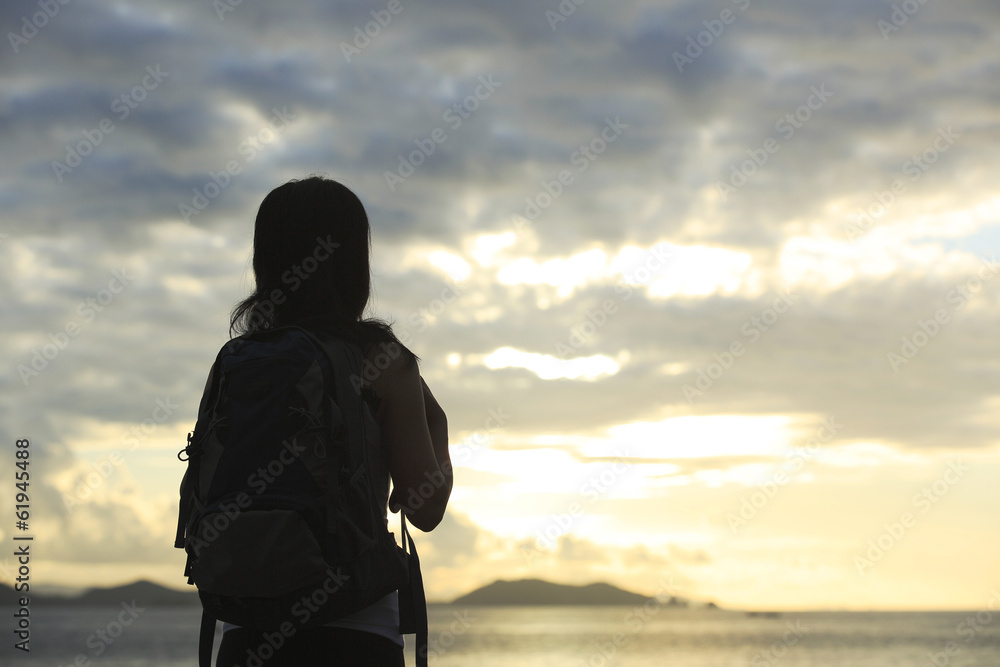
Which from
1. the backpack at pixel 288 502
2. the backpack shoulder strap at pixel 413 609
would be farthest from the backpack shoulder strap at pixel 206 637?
the backpack shoulder strap at pixel 413 609

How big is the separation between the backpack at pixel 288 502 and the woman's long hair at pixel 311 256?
0.18m

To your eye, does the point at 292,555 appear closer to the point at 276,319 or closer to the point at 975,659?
the point at 276,319

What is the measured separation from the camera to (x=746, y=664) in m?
66.6

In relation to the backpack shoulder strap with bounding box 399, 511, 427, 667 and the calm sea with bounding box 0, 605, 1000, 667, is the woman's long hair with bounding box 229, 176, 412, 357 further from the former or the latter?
the calm sea with bounding box 0, 605, 1000, 667

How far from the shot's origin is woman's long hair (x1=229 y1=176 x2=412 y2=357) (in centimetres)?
219

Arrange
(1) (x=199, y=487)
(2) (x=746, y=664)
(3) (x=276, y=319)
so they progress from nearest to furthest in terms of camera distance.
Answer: (1) (x=199, y=487) < (3) (x=276, y=319) < (2) (x=746, y=664)

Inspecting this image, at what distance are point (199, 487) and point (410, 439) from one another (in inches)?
20.0

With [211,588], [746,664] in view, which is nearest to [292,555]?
[211,588]

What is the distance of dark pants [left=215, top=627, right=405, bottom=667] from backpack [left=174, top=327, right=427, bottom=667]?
0.04 metres

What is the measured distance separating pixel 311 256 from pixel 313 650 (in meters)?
0.98

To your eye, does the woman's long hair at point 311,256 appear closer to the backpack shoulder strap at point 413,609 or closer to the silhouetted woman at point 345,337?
the silhouetted woman at point 345,337

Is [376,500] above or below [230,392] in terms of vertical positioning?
below

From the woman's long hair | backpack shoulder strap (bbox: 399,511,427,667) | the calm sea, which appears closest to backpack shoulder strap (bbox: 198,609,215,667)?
backpack shoulder strap (bbox: 399,511,427,667)

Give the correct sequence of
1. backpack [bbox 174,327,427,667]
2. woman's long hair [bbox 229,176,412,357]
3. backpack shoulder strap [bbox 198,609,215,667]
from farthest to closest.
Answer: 1. woman's long hair [bbox 229,176,412,357]
2. backpack shoulder strap [bbox 198,609,215,667]
3. backpack [bbox 174,327,427,667]
